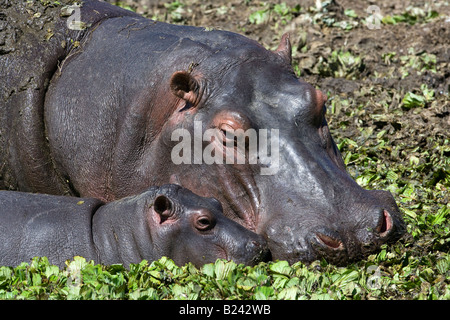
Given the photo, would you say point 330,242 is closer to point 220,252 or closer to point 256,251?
point 256,251

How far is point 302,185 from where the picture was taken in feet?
17.6

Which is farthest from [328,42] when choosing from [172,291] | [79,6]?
[172,291]

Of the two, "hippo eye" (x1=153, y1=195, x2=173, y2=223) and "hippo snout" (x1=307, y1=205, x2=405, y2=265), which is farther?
"hippo eye" (x1=153, y1=195, x2=173, y2=223)

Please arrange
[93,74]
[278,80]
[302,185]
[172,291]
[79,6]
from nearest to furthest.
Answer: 1. [172,291]
2. [302,185]
3. [278,80]
4. [93,74]
5. [79,6]

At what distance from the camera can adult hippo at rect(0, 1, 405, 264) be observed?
208 inches

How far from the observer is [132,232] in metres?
5.50

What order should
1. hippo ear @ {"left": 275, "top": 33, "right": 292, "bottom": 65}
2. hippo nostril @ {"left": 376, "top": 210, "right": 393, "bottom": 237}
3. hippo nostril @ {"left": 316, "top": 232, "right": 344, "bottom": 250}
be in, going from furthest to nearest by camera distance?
hippo ear @ {"left": 275, "top": 33, "right": 292, "bottom": 65} → hippo nostril @ {"left": 376, "top": 210, "right": 393, "bottom": 237} → hippo nostril @ {"left": 316, "top": 232, "right": 344, "bottom": 250}

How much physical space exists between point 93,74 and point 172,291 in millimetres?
2108

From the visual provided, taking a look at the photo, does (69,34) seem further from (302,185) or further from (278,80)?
(302,185)

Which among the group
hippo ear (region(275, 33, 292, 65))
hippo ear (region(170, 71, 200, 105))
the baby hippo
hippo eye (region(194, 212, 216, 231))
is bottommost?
the baby hippo

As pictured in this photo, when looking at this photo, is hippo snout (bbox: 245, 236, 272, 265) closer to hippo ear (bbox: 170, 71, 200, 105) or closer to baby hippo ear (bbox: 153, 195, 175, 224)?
baby hippo ear (bbox: 153, 195, 175, 224)

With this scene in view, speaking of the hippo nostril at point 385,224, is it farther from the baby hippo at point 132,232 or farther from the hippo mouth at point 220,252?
the hippo mouth at point 220,252

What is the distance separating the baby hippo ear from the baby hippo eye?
0.17 m

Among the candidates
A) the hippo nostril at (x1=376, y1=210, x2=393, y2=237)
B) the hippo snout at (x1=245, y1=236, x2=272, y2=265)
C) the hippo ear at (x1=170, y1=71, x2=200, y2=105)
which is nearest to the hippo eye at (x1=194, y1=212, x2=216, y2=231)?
the hippo snout at (x1=245, y1=236, x2=272, y2=265)
